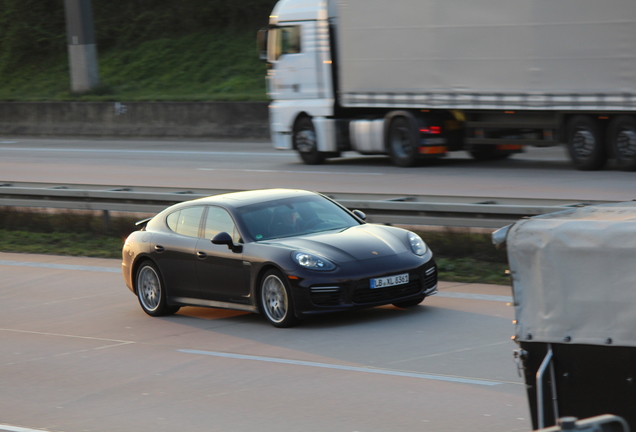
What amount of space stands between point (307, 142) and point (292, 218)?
14.0 m

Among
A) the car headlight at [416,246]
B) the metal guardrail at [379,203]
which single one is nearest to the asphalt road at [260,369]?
the car headlight at [416,246]

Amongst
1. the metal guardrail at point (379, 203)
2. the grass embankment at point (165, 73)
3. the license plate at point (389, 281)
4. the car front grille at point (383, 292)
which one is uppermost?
the grass embankment at point (165, 73)

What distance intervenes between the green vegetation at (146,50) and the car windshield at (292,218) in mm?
22031

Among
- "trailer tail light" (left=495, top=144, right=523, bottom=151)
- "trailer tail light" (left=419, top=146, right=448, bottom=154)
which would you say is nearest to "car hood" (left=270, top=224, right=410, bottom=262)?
"trailer tail light" (left=495, top=144, right=523, bottom=151)

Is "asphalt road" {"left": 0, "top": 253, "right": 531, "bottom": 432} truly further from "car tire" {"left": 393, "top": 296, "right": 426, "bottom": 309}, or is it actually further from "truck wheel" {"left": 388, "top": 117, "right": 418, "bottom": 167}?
"truck wheel" {"left": 388, "top": 117, "right": 418, "bottom": 167}

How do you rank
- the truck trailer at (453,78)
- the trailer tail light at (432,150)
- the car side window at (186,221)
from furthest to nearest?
the trailer tail light at (432,150) → the truck trailer at (453,78) → the car side window at (186,221)

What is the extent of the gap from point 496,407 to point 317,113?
59.4 ft

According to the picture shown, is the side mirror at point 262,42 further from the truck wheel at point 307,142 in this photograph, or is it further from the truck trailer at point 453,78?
the truck wheel at point 307,142

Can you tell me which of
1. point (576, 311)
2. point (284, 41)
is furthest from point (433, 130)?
point (576, 311)

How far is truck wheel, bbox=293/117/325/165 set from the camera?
24.9 metres

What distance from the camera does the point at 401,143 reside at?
23.4m

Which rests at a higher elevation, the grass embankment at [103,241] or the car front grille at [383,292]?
the car front grille at [383,292]

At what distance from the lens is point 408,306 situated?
10930 mm

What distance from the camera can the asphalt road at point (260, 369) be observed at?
7250 mm
